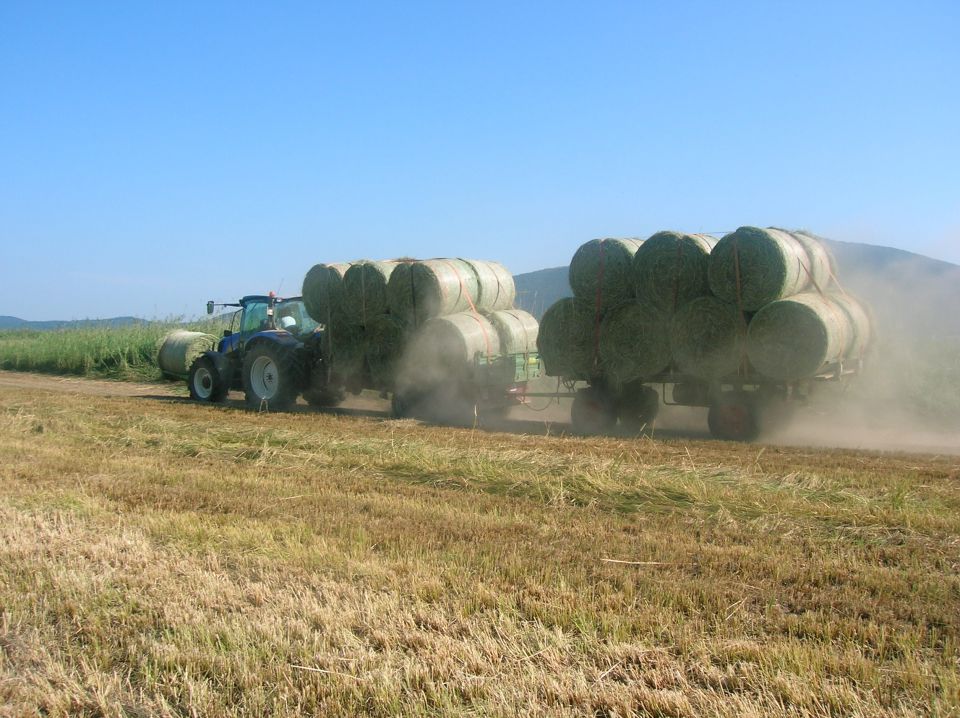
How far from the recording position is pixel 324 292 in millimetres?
15656

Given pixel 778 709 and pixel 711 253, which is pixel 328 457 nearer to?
pixel 711 253

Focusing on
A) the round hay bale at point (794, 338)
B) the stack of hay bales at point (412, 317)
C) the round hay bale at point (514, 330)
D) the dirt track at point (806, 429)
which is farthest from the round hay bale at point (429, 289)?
the round hay bale at point (794, 338)

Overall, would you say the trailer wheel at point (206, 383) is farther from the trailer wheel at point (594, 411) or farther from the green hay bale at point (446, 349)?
the trailer wheel at point (594, 411)

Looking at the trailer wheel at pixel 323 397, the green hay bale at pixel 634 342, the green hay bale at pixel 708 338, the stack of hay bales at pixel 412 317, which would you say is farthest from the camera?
the trailer wheel at pixel 323 397

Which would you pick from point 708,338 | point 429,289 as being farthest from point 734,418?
point 429,289

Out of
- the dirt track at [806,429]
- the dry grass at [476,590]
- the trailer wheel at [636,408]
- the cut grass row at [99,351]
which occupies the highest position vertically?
the cut grass row at [99,351]

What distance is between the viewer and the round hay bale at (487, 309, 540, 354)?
14727 millimetres

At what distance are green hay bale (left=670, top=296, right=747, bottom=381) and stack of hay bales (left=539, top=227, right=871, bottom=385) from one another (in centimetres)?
1

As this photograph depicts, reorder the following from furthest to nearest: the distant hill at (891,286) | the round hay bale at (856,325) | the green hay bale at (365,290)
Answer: the green hay bale at (365,290)
the distant hill at (891,286)
the round hay bale at (856,325)

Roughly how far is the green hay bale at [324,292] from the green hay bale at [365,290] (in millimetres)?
216

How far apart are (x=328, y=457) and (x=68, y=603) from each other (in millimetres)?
5026

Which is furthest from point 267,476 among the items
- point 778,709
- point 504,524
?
point 778,709

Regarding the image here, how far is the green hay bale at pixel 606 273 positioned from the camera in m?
12.9

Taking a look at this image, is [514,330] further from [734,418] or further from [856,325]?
[856,325]
